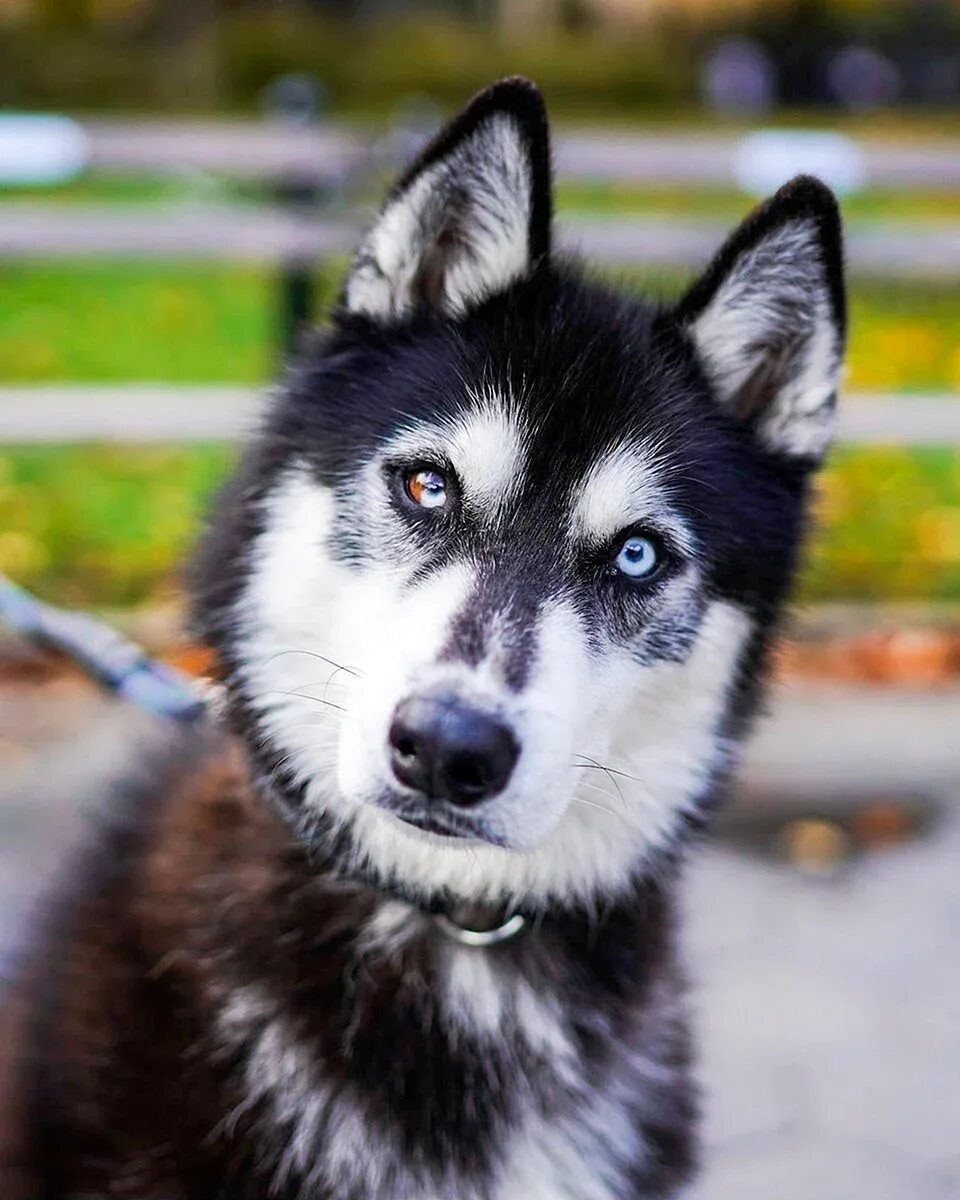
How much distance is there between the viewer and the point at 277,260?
5.38 m

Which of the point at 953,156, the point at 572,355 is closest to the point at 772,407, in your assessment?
the point at 572,355

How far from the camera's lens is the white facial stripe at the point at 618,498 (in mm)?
2074

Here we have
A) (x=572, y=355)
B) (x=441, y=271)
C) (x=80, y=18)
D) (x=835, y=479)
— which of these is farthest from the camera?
(x=80, y=18)

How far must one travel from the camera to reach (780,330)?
226cm

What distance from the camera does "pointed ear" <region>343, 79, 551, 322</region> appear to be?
2.05 meters

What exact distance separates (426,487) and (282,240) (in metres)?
3.41

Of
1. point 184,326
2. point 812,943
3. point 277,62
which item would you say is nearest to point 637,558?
point 812,943

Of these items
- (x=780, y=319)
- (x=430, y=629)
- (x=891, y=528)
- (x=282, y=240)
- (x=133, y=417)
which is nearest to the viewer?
(x=430, y=629)

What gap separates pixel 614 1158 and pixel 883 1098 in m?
1.52

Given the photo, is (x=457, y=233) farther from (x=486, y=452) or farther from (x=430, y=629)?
(x=430, y=629)

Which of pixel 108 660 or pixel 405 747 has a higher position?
pixel 405 747

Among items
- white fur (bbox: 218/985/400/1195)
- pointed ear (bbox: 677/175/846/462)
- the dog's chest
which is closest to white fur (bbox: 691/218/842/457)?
pointed ear (bbox: 677/175/846/462)

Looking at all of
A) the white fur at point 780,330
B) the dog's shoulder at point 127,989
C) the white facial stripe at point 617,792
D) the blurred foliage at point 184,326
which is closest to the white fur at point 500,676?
the white facial stripe at point 617,792

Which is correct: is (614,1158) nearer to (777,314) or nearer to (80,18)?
(777,314)
